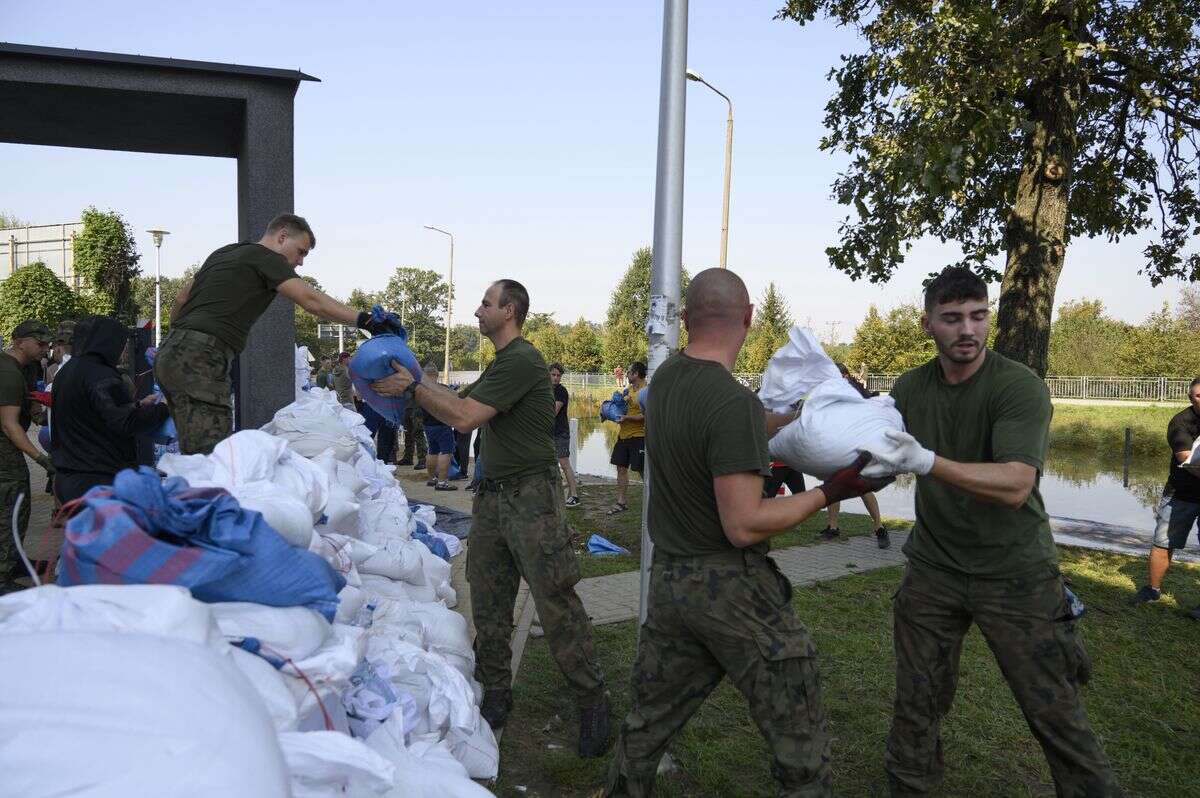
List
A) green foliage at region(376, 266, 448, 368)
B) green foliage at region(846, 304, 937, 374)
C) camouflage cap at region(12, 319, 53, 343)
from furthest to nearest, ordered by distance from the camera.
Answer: green foliage at region(376, 266, 448, 368), green foliage at region(846, 304, 937, 374), camouflage cap at region(12, 319, 53, 343)

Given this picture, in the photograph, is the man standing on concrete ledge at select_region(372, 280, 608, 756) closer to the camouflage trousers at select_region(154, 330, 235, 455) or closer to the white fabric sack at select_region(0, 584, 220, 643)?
the camouflage trousers at select_region(154, 330, 235, 455)

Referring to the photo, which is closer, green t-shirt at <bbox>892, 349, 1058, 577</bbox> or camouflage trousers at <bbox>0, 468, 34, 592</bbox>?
green t-shirt at <bbox>892, 349, 1058, 577</bbox>

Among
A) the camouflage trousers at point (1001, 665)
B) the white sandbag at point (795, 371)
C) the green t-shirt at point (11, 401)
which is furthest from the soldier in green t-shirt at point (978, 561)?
the green t-shirt at point (11, 401)

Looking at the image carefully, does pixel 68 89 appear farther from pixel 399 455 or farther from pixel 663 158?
pixel 399 455

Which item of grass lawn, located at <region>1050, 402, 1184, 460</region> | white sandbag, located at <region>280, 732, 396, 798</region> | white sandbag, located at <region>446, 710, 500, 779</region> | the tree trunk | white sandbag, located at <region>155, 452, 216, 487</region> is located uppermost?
the tree trunk

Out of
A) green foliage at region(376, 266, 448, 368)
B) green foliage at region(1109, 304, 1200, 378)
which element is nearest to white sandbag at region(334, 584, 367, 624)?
green foliage at region(1109, 304, 1200, 378)

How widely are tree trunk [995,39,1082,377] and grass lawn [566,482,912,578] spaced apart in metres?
2.62

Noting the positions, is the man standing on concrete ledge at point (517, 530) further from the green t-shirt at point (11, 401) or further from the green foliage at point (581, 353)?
the green foliage at point (581, 353)

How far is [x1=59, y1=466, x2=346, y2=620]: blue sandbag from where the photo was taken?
6.39ft

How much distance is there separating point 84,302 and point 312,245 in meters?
42.4

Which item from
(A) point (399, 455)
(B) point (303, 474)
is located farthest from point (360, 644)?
(A) point (399, 455)

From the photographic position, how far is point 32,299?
36.6 metres

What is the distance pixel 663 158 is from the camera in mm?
4504

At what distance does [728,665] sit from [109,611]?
67.5 inches
